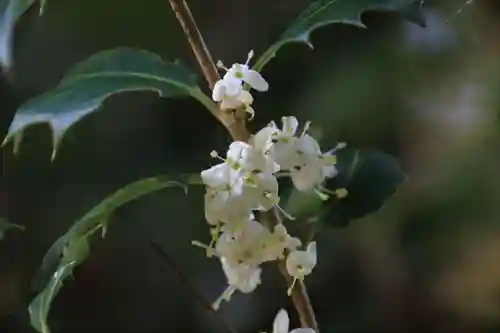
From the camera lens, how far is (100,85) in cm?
62

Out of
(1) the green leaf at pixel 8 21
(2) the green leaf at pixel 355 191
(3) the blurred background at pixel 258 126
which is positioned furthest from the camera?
(3) the blurred background at pixel 258 126

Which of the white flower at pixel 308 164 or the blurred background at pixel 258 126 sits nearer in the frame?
the white flower at pixel 308 164

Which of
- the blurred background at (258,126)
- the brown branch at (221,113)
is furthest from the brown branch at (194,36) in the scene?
the blurred background at (258,126)

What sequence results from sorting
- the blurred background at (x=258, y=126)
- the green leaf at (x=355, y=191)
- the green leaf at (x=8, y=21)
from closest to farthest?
1. the green leaf at (x=8, y=21)
2. the green leaf at (x=355, y=191)
3. the blurred background at (x=258, y=126)

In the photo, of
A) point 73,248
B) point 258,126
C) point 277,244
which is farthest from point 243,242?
point 258,126

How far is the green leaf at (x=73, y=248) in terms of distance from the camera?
0.55m

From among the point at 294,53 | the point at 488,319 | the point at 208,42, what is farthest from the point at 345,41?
the point at 488,319

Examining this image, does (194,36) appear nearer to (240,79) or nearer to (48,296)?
(240,79)

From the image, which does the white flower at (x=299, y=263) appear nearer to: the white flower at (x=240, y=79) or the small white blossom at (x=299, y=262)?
the small white blossom at (x=299, y=262)

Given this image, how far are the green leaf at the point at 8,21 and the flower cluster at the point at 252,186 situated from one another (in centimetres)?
14

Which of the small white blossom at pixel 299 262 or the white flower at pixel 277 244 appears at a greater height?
the white flower at pixel 277 244

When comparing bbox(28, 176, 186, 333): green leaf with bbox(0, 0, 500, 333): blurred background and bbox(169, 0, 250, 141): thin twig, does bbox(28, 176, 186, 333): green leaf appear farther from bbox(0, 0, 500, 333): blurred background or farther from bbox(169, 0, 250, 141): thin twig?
bbox(0, 0, 500, 333): blurred background

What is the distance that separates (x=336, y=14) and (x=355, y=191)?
0.50 ft

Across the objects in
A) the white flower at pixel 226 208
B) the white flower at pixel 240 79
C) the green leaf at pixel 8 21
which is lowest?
the white flower at pixel 226 208
